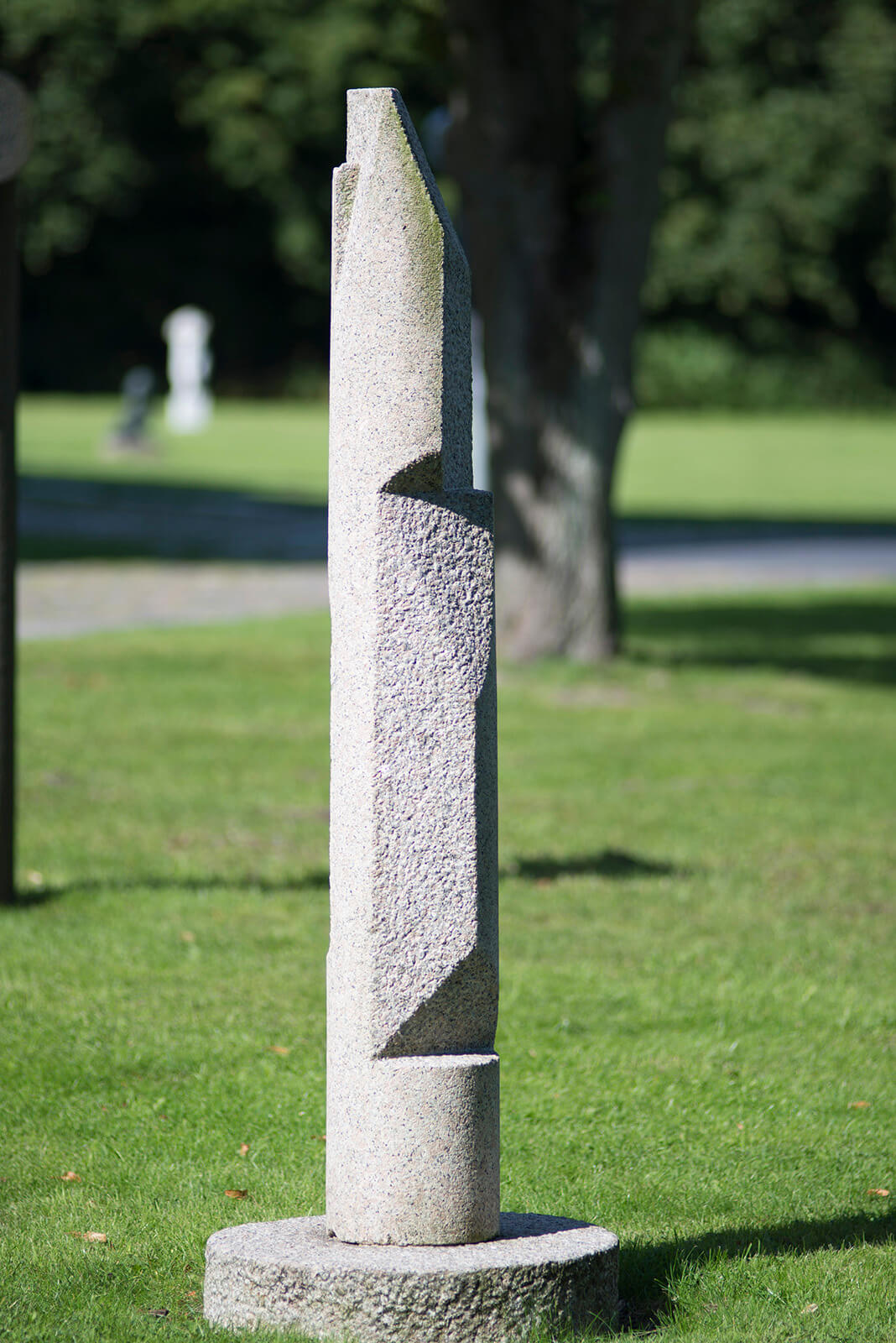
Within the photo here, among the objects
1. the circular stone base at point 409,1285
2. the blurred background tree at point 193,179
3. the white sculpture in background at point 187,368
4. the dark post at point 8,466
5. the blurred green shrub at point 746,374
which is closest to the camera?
the circular stone base at point 409,1285

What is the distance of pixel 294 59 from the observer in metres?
49.8

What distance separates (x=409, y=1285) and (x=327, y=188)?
2000 inches

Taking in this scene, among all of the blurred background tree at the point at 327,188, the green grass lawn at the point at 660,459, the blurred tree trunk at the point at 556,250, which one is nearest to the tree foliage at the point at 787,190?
the blurred background tree at the point at 327,188

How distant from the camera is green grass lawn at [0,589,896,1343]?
3797mm

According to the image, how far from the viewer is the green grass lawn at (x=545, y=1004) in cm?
380

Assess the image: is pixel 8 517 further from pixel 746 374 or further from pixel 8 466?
pixel 746 374

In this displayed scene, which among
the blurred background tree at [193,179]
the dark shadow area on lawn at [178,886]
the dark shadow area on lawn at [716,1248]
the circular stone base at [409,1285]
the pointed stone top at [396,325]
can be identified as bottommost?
the dark shadow area on lawn at [716,1248]

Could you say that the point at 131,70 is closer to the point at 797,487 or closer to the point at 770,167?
the point at 770,167

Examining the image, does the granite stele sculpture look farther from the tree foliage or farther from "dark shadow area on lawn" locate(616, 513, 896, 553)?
the tree foliage

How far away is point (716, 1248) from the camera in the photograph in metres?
3.79

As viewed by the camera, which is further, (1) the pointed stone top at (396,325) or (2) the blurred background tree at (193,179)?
(2) the blurred background tree at (193,179)

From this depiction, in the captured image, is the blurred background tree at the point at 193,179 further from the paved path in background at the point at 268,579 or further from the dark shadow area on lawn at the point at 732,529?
the paved path in background at the point at 268,579

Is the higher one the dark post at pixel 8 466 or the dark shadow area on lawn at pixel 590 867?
the dark post at pixel 8 466

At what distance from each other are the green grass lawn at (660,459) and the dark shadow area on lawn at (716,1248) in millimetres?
21665
